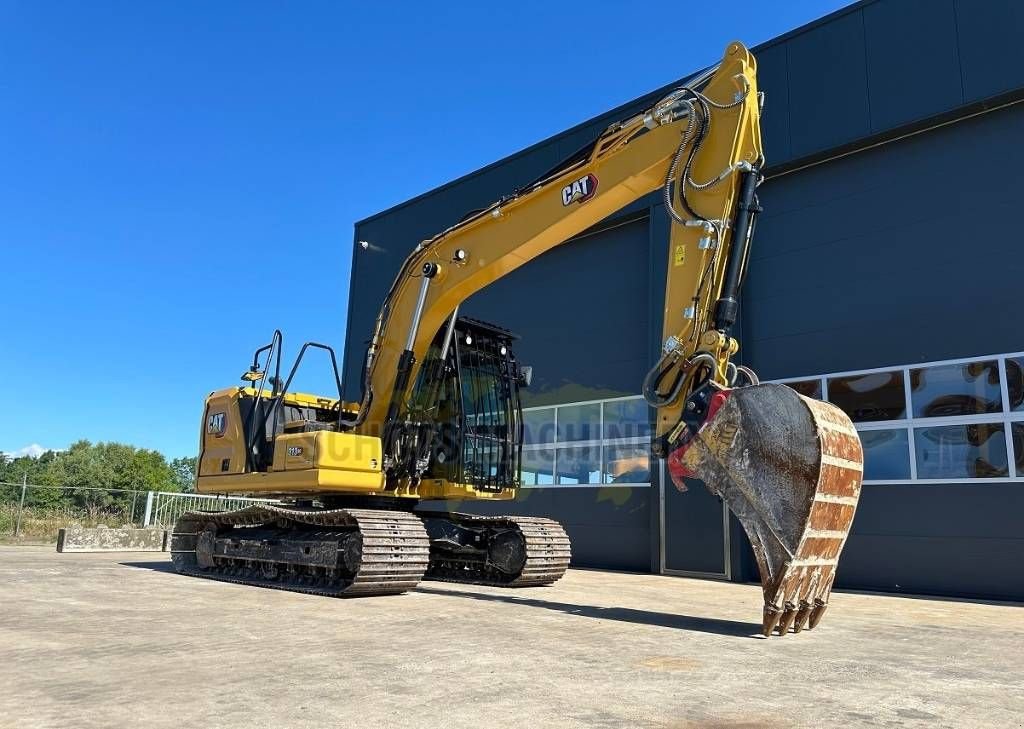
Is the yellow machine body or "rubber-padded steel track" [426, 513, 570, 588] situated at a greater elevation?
the yellow machine body

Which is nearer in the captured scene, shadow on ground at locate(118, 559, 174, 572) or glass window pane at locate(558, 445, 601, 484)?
shadow on ground at locate(118, 559, 174, 572)

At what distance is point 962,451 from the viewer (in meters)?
10.3

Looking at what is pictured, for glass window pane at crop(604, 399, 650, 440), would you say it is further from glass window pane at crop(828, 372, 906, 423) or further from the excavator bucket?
the excavator bucket

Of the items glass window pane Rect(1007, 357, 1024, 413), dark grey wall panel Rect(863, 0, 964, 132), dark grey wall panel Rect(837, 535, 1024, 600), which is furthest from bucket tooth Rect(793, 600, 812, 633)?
dark grey wall panel Rect(863, 0, 964, 132)

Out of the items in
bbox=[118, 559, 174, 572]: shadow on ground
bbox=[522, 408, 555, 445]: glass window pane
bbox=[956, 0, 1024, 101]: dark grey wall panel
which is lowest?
bbox=[118, 559, 174, 572]: shadow on ground

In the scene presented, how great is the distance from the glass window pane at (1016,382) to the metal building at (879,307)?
3 cm

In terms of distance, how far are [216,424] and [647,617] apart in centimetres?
651

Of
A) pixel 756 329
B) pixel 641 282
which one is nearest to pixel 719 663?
pixel 756 329

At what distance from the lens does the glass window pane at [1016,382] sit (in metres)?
9.88

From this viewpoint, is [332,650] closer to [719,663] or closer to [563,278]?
[719,663]

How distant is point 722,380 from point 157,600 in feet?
19.2

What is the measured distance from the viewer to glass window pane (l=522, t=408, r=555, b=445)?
51.5ft

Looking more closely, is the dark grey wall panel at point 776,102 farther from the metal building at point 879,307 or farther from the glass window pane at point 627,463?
the glass window pane at point 627,463

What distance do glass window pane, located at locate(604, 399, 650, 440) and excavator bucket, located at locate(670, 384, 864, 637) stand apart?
26.1ft
